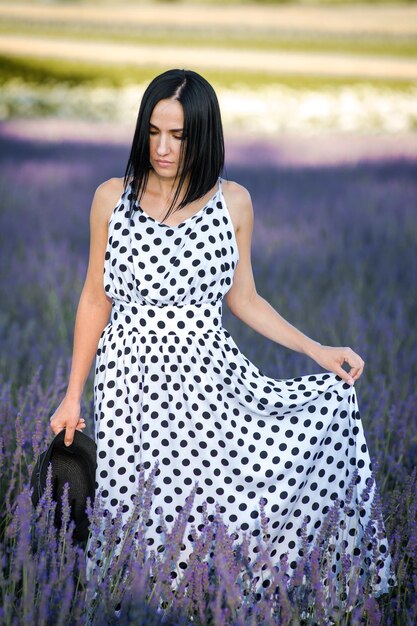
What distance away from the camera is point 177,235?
2.32 m

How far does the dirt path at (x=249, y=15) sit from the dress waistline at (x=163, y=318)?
11.2m

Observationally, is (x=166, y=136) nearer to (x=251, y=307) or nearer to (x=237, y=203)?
(x=237, y=203)

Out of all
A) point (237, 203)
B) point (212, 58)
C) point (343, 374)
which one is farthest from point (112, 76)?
point (343, 374)

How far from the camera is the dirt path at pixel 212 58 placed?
16188 millimetres

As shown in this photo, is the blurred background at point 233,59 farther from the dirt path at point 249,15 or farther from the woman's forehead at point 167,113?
the woman's forehead at point 167,113

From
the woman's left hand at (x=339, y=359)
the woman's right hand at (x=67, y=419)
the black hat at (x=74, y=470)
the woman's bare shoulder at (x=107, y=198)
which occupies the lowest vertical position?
the black hat at (x=74, y=470)

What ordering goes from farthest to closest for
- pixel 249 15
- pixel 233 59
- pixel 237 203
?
pixel 233 59 < pixel 249 15 < pixel 237 203

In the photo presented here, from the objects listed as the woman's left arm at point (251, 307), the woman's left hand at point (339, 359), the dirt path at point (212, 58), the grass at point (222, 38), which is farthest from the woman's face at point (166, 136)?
the dirt path at point (212, 58)

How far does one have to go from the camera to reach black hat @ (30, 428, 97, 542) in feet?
7.13

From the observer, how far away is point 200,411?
7.36 ft

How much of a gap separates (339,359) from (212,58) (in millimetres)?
17032

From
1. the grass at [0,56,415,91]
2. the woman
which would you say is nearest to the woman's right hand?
the woman

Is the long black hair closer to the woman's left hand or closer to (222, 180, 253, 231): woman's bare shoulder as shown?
(222, 180, 253, 231): woman's bare shoulder

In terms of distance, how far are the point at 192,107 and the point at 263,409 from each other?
0.73m
